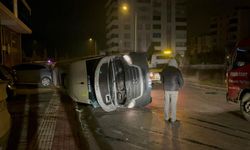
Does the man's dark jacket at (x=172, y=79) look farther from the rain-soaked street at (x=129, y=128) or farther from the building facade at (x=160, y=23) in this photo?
the building facade at (x=160, y=23)

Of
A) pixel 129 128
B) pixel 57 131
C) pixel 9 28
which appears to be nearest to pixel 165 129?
pixel 129 128

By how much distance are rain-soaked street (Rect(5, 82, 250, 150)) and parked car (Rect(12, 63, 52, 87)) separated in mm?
8095

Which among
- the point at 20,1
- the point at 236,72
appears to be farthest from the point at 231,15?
the point at 236,72

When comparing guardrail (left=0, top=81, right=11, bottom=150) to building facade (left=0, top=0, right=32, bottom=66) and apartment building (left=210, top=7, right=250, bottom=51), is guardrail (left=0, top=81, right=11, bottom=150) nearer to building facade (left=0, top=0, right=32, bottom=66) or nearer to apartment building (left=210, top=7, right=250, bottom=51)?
building facade (left=0, top=0, right=32, bottom=66)

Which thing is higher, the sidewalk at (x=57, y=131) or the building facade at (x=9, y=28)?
the building facade at (x=9, y=28)

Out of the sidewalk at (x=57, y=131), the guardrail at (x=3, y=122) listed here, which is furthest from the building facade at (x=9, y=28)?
the guardrail at (x=3, y=122)

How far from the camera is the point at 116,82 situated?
10.3 metres

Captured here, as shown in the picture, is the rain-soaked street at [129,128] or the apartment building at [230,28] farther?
the apartment building at [230,28]

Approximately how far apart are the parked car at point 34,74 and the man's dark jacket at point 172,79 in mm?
12594

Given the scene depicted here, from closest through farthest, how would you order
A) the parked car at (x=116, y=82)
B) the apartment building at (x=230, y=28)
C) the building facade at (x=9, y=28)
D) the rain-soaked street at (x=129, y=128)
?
the rain-soaked street at (x=129, y=128)
the parked car at (x=116, y=82)
the building facade at (x=9, y=28)
the apartment building at (x=230, y=28)

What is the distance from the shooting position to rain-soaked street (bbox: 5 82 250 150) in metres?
6.63

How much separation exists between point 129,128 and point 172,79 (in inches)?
71.7

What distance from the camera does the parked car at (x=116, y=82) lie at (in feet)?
33.1

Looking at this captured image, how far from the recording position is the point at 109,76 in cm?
1023
